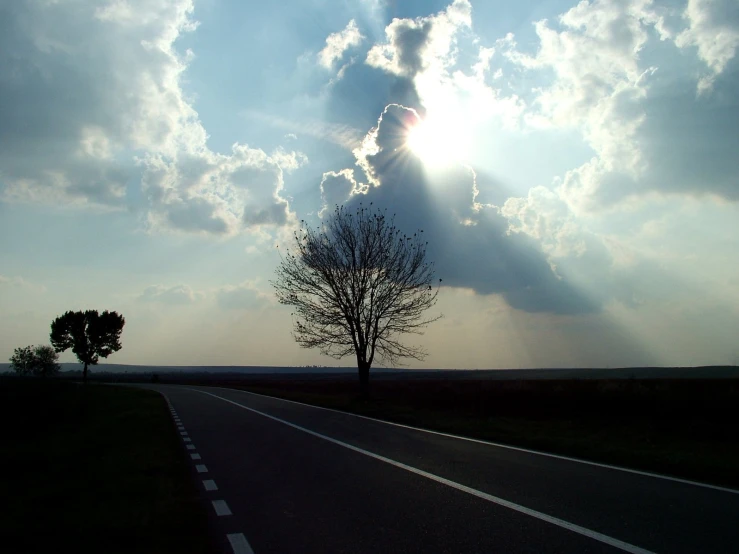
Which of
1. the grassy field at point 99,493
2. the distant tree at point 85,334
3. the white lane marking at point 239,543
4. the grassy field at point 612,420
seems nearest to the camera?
the white lane marking at point 239,543

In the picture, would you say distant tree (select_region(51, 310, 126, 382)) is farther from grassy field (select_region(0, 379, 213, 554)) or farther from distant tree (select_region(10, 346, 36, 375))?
grassy field (select_region(0, 379, 213, 554))

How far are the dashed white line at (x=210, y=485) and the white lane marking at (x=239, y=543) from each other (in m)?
2.84

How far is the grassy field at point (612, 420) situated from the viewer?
11711 mm

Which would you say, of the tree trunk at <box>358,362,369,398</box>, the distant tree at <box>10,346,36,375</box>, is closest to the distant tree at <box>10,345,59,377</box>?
the distant tree at <box>10,346,36,375</box>

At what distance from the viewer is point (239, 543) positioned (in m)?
5.90

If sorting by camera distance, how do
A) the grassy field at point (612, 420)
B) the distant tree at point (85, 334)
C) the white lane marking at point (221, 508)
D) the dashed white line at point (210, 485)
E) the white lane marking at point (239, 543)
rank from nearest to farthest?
the white lane marking at point (239, 543) → the white lane marking at point (221, 508) → the dashed white line at point (210, 485) → the grassy field at point (612, 420) → the distant tree at point (85, 334)

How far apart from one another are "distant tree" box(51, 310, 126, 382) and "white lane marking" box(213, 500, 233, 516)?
100510mm

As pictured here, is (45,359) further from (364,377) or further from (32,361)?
(364,377)

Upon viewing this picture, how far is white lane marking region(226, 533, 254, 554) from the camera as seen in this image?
221 inches

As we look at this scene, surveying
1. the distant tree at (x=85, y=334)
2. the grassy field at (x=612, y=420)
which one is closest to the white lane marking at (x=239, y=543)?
the grassy field at (x=612, y=420)

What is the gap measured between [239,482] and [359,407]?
56.3 feet

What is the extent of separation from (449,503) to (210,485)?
4.02 m

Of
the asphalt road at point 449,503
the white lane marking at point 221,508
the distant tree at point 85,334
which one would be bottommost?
the white lane marking at point 221,508

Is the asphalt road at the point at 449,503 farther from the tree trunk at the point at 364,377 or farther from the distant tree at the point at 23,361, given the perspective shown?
the distant tree at the point at 23,361
